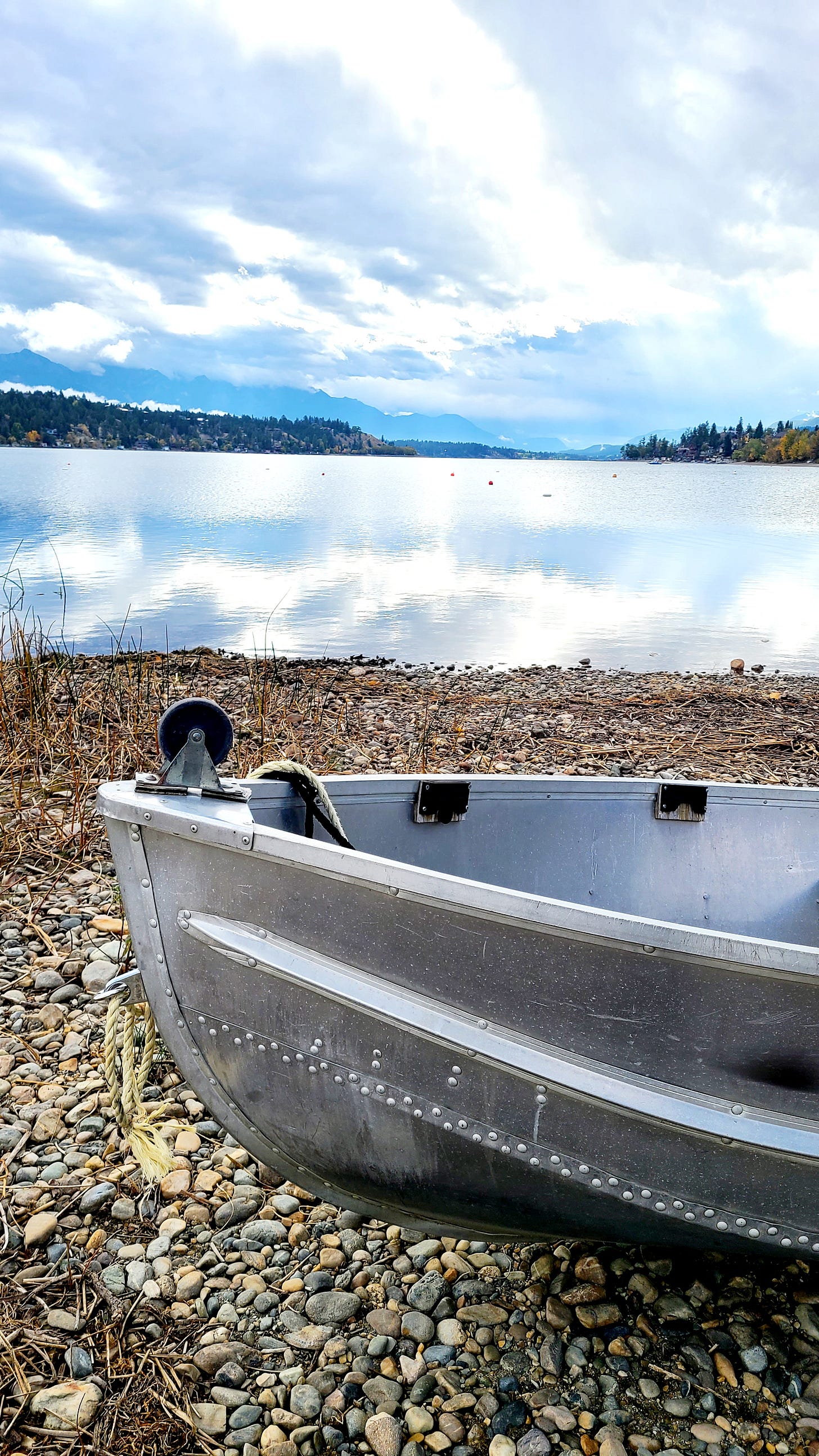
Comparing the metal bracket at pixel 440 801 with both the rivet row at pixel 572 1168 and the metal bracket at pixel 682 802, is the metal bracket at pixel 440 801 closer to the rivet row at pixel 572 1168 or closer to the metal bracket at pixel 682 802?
the metal bracket at pixel 682 802

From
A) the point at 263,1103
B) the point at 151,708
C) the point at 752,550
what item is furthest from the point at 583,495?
the point at 263,1103

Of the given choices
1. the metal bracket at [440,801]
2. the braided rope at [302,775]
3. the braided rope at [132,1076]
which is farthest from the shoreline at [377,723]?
the braided rope at [132,1076]

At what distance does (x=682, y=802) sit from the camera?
3.39 m

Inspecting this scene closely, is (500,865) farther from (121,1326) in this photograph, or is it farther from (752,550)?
(752,550)

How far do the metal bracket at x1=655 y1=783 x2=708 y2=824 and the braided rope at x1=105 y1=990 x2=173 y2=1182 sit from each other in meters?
1.90

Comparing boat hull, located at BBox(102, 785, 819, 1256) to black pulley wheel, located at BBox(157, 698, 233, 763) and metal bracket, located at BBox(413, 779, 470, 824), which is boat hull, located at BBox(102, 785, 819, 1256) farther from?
metal bracket, located at BBox(413, 779, 470, 824)

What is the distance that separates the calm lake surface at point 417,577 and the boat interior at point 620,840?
642cm

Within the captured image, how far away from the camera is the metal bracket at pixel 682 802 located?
3359mm

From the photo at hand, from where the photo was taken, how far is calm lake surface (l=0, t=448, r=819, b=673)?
14297 mm

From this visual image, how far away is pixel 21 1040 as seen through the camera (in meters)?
3.55

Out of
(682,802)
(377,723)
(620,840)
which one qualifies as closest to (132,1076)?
(620,840)

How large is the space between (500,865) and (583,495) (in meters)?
71.8

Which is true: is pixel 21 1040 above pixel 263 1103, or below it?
below

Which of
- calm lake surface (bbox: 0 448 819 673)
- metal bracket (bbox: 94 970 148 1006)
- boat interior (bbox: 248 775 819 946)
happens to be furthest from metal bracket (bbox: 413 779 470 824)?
calm lake surface (bbox: 0 448 819 673)
